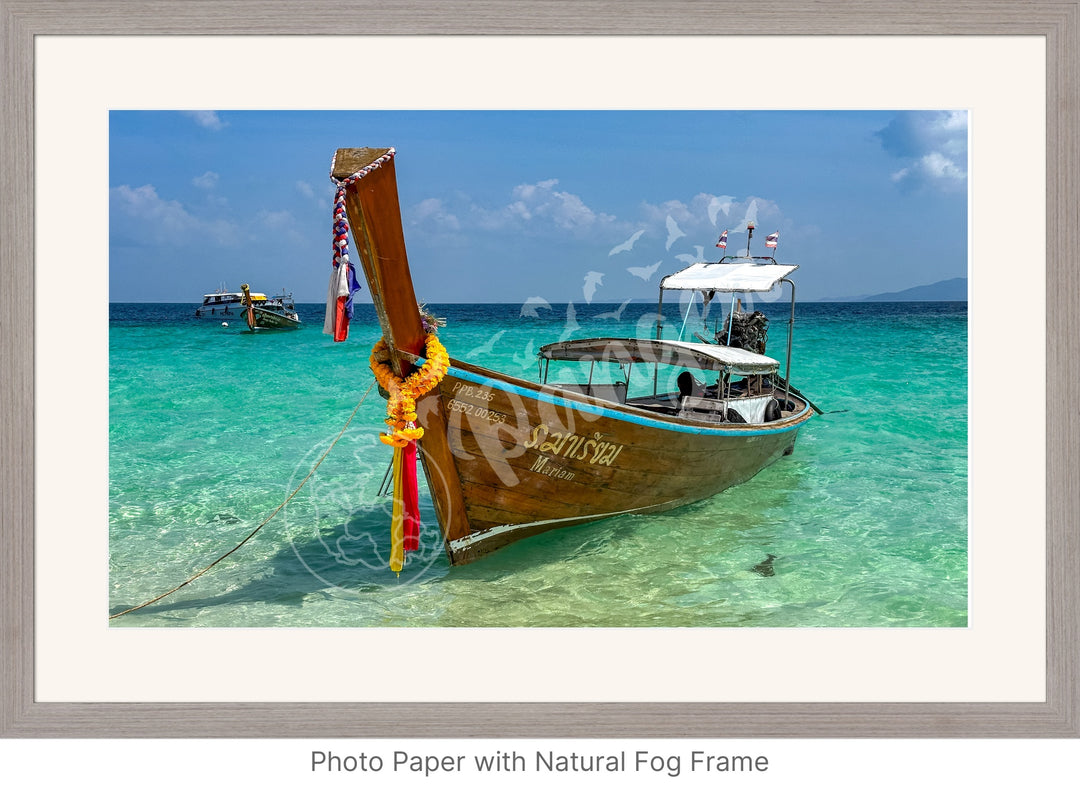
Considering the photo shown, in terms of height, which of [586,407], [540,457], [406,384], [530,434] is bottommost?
[540,457]

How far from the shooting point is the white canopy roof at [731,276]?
8945 mm

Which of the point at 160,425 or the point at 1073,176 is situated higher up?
the point at 1073,176

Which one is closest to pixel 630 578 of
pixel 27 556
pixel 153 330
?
pixel 27 556

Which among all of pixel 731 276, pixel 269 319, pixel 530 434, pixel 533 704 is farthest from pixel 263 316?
pixel 533 704

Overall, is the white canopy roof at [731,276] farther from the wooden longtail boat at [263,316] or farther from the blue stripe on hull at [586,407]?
the wooden longtail boat at [263,316]

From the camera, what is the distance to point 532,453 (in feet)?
19.7

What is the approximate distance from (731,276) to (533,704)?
6852 millimetres

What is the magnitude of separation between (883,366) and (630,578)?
19435mm

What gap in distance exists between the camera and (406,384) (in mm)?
5223

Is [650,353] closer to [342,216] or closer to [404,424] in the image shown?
[404,424]

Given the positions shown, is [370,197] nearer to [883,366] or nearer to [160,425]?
[160,425]

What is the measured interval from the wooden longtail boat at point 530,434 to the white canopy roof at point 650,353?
0.04 ft

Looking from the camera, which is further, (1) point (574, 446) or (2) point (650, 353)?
(2) point (650, 353)

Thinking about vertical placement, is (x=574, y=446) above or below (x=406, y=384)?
below
